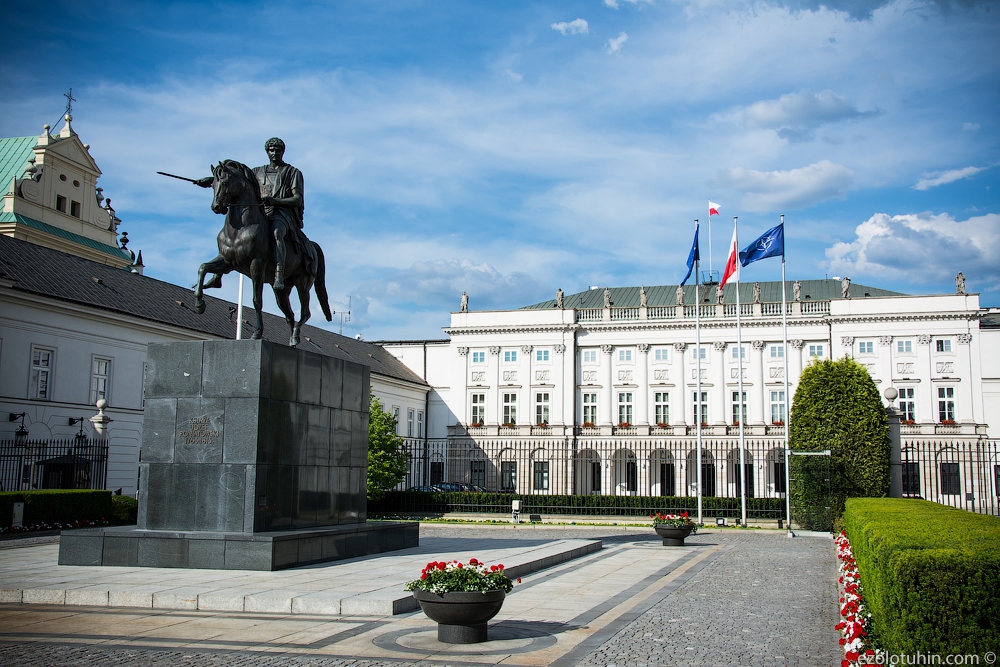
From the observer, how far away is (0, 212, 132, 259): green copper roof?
163ft

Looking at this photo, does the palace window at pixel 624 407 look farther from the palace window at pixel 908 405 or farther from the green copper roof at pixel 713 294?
the palace window at pixel 908 405

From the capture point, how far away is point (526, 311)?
6956 centimetres

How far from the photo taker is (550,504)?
137ft

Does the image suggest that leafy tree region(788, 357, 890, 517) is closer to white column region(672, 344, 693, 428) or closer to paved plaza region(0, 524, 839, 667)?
paved plaza region(0, 524, 839, 667)

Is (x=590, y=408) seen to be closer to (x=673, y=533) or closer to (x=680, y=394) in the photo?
(x=680, y=394)

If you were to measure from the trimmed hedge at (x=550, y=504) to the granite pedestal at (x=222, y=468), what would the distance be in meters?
26.7

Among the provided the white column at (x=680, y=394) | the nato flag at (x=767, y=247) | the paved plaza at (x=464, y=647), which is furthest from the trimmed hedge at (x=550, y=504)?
the white column at (x=680, y=394)

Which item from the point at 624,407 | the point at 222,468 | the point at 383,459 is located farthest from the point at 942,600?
the point at 624,407

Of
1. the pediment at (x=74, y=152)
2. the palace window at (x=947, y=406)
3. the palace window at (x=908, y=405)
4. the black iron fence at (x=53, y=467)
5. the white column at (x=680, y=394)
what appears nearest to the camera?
the black iron fence at (x=53, y=467)

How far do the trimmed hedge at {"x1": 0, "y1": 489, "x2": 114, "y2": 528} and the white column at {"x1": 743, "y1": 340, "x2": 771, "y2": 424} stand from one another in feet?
156

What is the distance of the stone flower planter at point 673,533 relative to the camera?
25.1m

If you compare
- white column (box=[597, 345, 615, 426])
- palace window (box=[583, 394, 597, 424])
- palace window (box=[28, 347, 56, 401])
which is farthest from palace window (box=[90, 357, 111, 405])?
white column (box=[597, 345, 615, 426])

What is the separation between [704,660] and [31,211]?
175 feet

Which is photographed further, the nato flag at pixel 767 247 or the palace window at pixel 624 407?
the palace window at pixel 624 407
